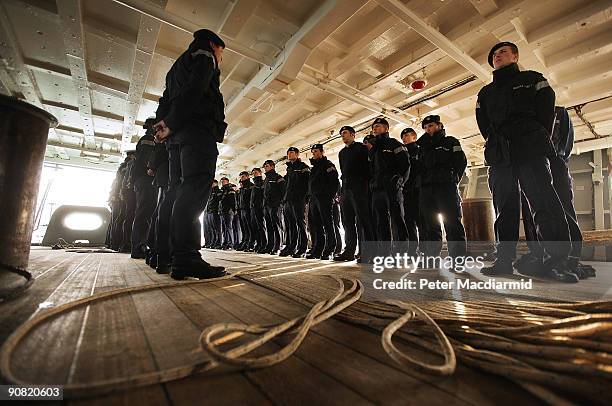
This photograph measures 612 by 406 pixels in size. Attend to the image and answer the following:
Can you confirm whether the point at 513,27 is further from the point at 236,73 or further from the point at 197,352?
the point at 197,352

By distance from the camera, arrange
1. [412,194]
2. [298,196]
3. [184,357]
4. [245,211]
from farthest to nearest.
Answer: [245,211] → [298,196] → [412,194] → [184,357]

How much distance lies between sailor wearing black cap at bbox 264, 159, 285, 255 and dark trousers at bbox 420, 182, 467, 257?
3314mm

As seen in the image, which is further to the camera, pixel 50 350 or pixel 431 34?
pixel 431 34

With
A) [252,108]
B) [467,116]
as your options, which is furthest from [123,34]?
[467,116]

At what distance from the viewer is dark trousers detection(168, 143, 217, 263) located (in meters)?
1.96

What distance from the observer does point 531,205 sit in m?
2.16

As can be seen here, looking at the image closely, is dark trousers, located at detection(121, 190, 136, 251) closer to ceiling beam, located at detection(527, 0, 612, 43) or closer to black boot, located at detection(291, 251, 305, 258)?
black boot, located at detection(291, 251, 305, 258)

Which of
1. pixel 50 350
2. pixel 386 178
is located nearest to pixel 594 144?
pixel 386 178

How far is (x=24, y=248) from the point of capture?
1.47 metres

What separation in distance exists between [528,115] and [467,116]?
19.2 ft

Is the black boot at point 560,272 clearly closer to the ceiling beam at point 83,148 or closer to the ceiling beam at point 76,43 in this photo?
the ceiling beam at point 76,43

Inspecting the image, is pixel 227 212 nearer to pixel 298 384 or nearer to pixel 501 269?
pixel 501 269

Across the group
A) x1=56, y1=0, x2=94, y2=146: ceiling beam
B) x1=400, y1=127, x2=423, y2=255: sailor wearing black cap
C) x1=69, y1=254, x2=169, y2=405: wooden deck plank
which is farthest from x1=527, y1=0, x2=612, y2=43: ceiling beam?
x1=56, y1=0, x2=94, y2=146: ceiling beam

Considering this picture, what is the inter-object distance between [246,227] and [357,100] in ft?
13.9
